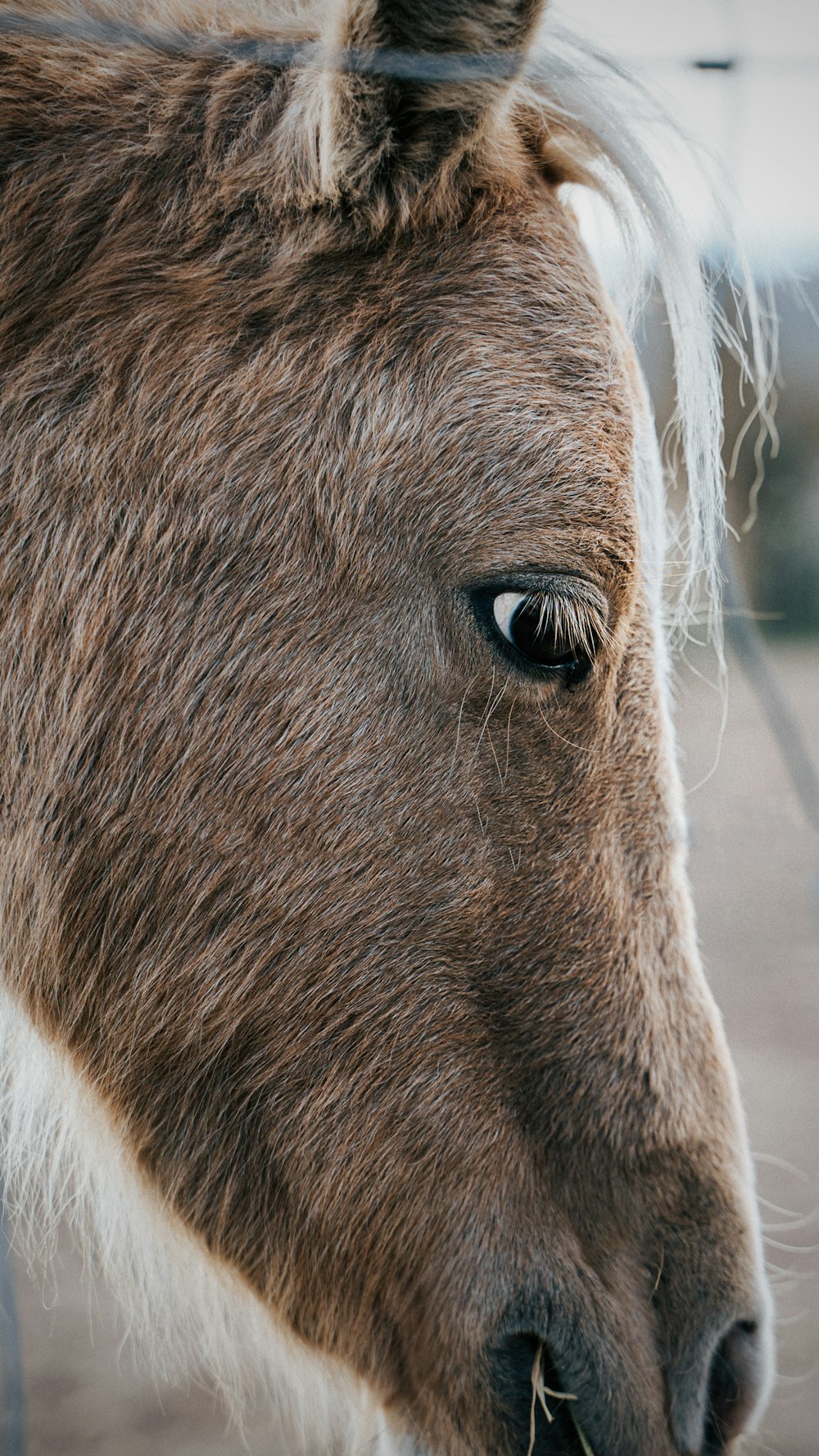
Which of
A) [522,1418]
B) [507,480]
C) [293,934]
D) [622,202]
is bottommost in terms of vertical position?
[522,1418]

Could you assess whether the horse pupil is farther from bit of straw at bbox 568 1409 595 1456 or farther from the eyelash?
bit of straw at bbox 568 1409 595 1456

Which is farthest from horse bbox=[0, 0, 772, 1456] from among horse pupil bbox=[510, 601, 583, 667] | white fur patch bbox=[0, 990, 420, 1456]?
white fur patch bbox=[0, 990, 420, 1456]

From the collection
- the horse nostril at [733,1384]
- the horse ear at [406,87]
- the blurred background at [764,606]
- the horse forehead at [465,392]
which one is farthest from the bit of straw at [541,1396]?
the horse ear at [406,87]

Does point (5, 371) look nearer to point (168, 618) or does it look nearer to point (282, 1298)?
point (168, 618)

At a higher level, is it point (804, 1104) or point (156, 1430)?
point (804, 1104)

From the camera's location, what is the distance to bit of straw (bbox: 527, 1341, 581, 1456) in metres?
0.78

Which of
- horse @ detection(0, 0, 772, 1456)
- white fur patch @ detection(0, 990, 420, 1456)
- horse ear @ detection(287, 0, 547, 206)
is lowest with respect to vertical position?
white fur patch @ detection(0, 990, 420, 1456)

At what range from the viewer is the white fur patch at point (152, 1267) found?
2.97ft

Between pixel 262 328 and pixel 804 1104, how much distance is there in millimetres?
963

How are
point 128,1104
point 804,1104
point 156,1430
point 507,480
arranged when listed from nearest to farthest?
point 507,480 → point 128,1104 → point 804,1104 → point 156,1430

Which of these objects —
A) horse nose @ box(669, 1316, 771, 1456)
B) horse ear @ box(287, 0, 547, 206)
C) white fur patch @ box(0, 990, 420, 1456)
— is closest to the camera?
horse ear @ box(287, 0, 547, 206)

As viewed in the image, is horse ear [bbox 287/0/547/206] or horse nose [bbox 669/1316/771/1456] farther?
horse nose [bbox 669/1316/771/1456]

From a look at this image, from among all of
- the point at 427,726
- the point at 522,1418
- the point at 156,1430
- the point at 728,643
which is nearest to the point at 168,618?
the point at 427,726

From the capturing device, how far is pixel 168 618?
79cm
